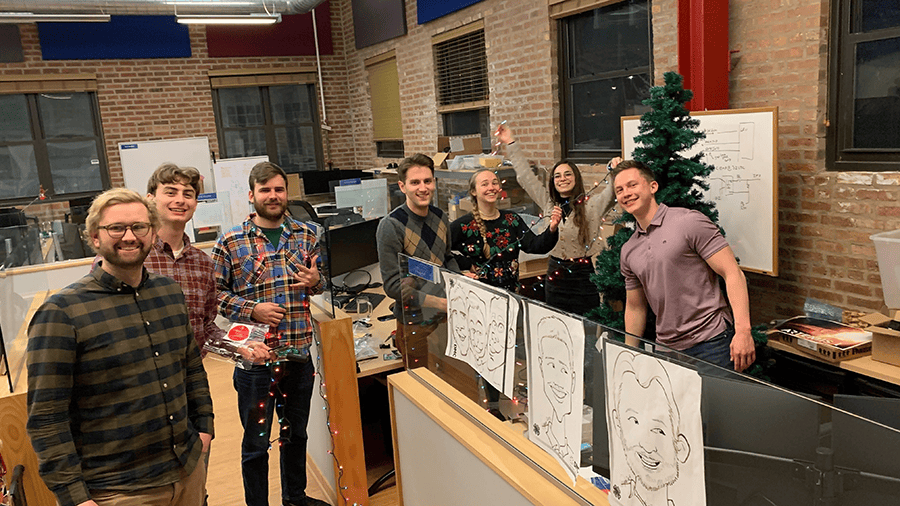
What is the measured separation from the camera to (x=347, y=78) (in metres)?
9.46

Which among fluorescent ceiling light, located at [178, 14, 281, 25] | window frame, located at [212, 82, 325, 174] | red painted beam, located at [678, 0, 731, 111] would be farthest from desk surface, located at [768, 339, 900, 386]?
window frame, located at [212, 82, 325, 174]

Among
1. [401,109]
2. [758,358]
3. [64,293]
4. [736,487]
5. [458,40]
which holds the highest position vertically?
[458,40]

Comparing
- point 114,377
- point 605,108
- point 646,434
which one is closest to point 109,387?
point 114,377

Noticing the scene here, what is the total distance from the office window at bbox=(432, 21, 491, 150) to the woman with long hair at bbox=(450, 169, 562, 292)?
3270 millimetres

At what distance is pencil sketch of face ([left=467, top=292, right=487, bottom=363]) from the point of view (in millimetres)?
1807

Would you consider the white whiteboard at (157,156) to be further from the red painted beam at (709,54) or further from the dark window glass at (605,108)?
the red painted beam at (709,54)

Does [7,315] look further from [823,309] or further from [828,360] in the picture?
[823,309]

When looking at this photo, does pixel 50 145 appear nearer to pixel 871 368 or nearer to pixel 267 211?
pixel 267 211

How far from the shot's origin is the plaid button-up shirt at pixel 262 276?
2490mm

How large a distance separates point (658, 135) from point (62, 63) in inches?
307

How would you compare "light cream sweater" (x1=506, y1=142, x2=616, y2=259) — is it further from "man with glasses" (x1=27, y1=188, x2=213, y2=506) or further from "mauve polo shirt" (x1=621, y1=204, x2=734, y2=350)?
"man with glasses" (x1=27, y1=188, x2=213, y2=506)

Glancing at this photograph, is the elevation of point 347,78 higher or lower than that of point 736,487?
higher

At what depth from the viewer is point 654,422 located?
1163mm

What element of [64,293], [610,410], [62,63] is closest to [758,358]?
[610,410]
